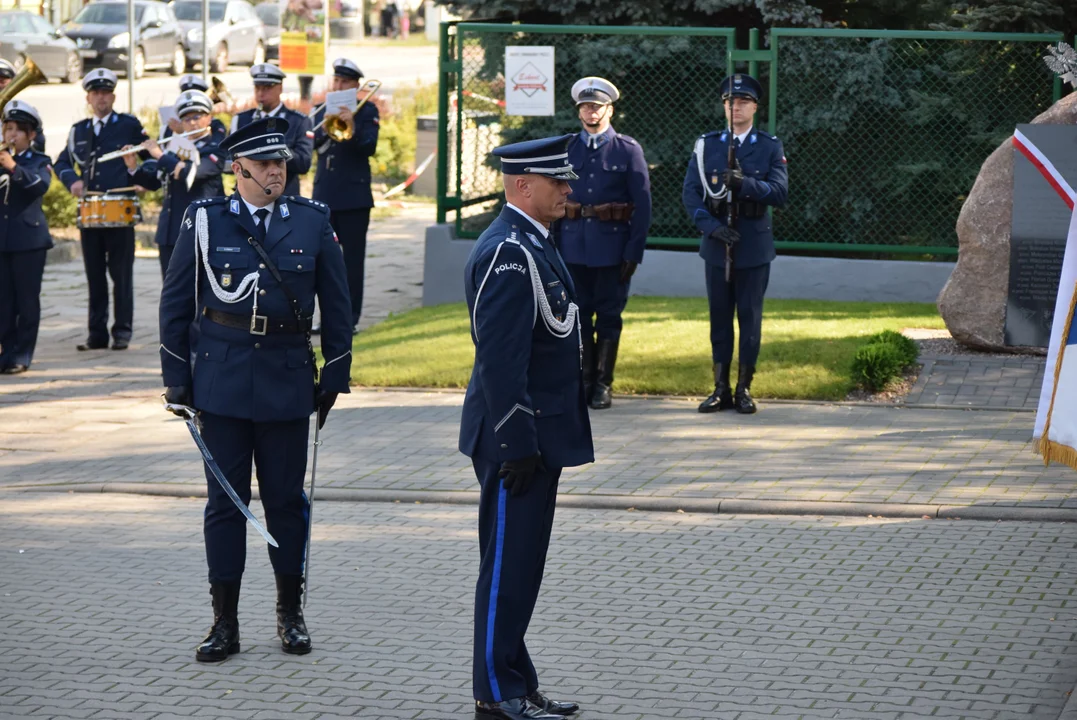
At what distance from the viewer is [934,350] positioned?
1205 cm

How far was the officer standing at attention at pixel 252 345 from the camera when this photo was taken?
595cm

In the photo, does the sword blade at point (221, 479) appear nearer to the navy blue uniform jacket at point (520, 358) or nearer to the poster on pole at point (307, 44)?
the navy blue uniform jacket at point (520, 358)

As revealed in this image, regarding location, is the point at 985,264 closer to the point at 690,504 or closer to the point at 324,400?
the point at 690,504

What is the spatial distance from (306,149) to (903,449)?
233 inches

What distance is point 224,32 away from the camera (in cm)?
4138

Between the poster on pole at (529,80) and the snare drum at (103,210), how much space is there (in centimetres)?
389

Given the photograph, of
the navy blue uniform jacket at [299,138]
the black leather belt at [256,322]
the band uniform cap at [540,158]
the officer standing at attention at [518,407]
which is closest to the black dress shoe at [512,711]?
the officer standing at attention at [518,407]

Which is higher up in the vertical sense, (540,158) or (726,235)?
(540,158)

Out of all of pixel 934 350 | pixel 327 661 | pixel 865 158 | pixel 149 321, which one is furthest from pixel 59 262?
pixel 327 661

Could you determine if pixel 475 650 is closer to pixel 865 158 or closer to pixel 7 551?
pixel 7 551

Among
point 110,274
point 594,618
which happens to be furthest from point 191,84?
point 594,618

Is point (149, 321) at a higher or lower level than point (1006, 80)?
lower

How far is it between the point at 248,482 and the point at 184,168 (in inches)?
260

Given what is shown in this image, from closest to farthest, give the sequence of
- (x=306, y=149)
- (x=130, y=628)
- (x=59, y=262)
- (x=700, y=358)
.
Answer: (x=130, y=628) < (x=700, y=358) < (x=306, y=149) < (x=59, y=262)
